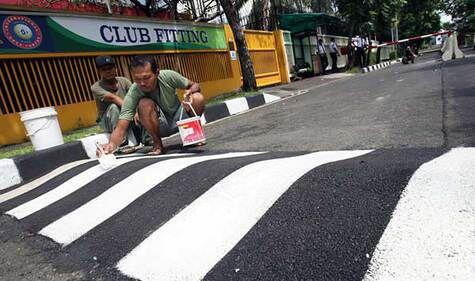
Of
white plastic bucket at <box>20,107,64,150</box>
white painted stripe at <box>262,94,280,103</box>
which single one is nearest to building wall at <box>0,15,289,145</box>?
white plastic bucket at <box>20,107,64,150</box>

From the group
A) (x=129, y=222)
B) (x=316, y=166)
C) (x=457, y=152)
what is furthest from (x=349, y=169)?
(x=129, y=222)

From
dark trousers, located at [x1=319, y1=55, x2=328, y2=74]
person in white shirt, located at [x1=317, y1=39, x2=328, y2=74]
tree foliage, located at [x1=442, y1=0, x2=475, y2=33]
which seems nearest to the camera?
person in white shirt, located at [x1=317, y1=39, x2=328, y2=74]

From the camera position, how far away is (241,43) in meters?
10.5

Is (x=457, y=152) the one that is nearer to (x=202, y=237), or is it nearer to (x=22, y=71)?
(x=202, y=237)

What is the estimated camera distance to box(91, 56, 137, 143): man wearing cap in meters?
4.76

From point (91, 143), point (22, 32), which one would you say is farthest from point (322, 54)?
point (91, 143)

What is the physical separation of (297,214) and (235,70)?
36.3 feet

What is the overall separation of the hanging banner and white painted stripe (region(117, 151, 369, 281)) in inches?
218

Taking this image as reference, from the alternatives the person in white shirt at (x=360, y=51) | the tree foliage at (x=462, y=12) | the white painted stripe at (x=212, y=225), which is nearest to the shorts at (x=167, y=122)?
the white painted stripe at (x=212, y=225)

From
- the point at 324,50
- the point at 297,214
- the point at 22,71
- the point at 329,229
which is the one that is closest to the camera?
the point at 329,229

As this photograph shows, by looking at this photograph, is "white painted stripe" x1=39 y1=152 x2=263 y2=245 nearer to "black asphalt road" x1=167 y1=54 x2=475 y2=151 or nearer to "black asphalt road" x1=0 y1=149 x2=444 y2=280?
"black asphalt road" x1=0 y1=149 x2=444 y2=280

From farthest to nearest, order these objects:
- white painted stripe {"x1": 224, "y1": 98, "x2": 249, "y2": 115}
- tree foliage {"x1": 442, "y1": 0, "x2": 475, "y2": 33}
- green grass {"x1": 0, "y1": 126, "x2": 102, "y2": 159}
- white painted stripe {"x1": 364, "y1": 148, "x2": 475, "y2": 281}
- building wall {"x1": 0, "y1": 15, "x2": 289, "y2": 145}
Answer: tree foliage {"x1": 442, "y1": 0, "x2": 475, "y2": 33} → white painted stripe {"x1": 224, "y1": 98, "x2": 249, "y2": 115} → building wall {"x1": 0, "y1": 15, "x2": 289, "y2": 145} → green grass {"x1": 0, "y1": 126, "x2": 102, "y2": 159} → white painted stripe {"x1": 364, "y1": 148, "x2": 475, "y2": 281}

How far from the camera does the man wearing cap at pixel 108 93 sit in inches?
187

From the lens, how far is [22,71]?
252 inches
